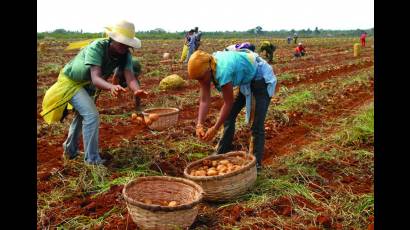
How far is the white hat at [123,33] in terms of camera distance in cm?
409

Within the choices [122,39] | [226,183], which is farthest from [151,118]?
[226,183]

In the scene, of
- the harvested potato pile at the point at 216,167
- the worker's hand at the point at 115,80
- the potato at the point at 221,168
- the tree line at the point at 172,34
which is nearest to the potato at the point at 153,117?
the worker's hand at the point at 115,80

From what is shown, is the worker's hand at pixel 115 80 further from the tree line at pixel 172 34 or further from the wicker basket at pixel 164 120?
the tree line at pixel 172 34

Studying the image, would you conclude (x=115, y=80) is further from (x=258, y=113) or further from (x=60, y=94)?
(x=258, y=113)

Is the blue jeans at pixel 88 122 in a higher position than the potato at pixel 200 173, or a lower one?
higher

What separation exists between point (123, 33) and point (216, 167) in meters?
1.51

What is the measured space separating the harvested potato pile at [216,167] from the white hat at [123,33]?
1.30 m

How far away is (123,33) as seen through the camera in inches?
162

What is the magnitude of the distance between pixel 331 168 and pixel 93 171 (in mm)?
2327

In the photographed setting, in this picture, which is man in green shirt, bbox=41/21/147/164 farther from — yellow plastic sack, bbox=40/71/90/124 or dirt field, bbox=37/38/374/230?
dirt field, bbox=37/38/374/230

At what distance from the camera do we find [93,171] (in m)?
4.14

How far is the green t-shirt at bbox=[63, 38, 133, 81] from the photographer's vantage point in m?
4.10
